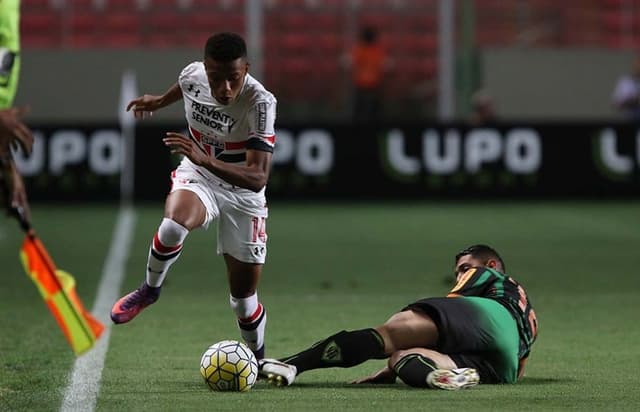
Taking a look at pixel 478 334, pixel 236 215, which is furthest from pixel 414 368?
pixel 236 215

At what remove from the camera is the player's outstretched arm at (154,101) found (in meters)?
7.99

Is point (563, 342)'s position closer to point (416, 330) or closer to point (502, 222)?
point (416, 330)

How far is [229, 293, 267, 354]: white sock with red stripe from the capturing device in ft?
25.8

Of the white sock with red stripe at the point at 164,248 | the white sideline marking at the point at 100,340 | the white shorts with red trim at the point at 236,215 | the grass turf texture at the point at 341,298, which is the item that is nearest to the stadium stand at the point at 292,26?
the grass turf texture at the point at 341,298

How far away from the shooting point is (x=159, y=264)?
7.50 metres

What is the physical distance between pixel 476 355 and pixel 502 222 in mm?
11770

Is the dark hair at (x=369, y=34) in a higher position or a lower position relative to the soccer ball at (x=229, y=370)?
higher

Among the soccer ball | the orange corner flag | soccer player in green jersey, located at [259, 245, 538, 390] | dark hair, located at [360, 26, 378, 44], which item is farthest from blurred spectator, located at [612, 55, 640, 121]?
the orange corner flag

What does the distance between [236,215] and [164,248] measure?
46 cm

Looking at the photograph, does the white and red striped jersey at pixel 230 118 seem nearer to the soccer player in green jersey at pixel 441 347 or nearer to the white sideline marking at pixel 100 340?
the soccer player in green jersey at pixel 441 347

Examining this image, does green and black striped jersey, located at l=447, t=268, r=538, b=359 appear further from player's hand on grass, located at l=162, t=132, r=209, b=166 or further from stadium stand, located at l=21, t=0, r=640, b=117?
stadium stand, located at l=21, t=0, r=640, b=117

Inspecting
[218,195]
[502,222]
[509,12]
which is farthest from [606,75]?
[218,195]

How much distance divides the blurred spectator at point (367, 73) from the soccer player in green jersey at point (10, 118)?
54.7 ft

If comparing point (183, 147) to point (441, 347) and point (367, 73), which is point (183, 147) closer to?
point (441, 347)
